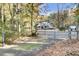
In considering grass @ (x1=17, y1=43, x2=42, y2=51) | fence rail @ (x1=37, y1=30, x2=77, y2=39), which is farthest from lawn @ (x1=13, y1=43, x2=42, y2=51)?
fence rail @ (x1=37, y1=30, x2=77, y2=39)

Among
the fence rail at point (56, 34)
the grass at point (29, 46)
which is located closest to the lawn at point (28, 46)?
the grass at point (29, 46)

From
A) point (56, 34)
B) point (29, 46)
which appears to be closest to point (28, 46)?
point (29, 46)

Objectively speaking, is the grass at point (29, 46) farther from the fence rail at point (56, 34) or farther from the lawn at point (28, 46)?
the fence rail at point (56, 34)

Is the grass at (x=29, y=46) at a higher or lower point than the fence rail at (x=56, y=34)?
lower

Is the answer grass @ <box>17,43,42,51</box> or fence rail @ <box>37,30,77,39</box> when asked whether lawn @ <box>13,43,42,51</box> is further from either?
fence rail @ <box>37,30,77,39</box>

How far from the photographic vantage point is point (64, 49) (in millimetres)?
4254

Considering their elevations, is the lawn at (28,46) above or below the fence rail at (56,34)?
below

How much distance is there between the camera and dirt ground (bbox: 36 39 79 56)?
4.25 meters

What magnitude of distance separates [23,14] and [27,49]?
1.59 ft

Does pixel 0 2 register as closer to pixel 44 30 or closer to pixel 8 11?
pixel 8 11

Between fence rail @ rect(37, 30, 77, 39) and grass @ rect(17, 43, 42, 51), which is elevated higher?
fence rail @ rect(37, 30, 77, 39)

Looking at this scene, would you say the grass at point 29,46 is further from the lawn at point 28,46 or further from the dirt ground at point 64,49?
the dirt ground at point 64,49

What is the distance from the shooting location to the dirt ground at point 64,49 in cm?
425

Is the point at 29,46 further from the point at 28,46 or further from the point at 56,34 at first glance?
the point at 56,34
